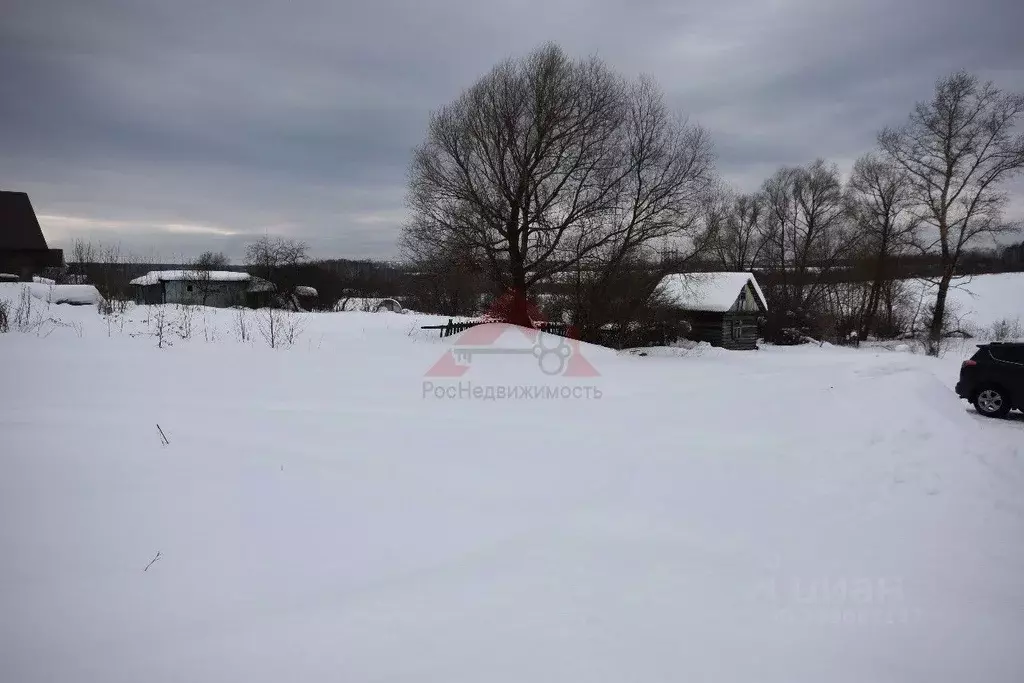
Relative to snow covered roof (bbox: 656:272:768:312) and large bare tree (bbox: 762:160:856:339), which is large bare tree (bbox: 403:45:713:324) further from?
large bare tree (bbox: 762:160:856:339)

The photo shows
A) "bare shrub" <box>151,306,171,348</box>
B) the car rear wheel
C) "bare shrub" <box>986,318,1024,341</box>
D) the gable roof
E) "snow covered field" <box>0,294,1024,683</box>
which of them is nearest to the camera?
"snow covered field" <box>0,294,1024,683</box>

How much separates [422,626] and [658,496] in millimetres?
2898

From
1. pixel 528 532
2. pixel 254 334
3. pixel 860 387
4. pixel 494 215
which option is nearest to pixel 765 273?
pixel 494 215

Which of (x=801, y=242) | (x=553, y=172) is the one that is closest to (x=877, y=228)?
(x=801, y=242)

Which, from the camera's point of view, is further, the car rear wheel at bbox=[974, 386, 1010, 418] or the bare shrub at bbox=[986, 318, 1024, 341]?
the bare shrub at bbox=[986, 318, 1024, 341]

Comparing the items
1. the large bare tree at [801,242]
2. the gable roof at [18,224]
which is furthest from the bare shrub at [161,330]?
the large bare tree at [801,242]

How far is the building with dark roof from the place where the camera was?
2817cm

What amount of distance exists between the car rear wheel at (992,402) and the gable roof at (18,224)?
136 feet

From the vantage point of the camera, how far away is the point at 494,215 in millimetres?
19344

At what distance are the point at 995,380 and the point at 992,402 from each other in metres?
0.45

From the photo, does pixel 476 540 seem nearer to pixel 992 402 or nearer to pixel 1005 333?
pixel 992 402

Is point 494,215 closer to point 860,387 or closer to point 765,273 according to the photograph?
point 860,387

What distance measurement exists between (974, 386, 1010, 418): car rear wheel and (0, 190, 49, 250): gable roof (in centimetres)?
4149

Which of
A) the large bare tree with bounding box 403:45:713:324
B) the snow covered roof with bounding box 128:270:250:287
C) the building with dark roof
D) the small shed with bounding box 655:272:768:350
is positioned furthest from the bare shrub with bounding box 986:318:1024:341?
the snow covered roof with bounding box 128:270:250:287
